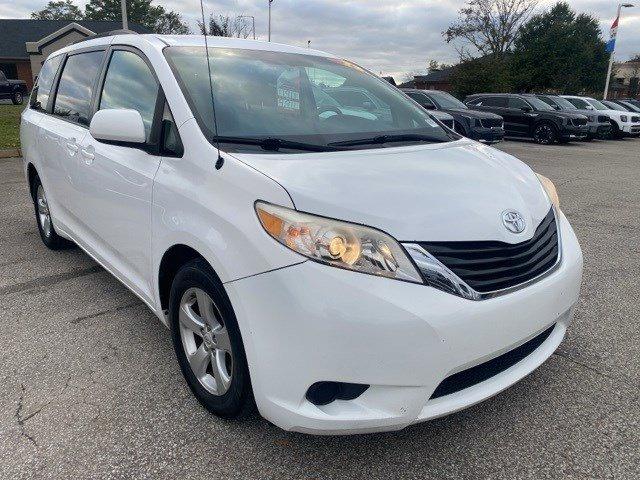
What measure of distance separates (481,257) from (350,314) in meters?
0.61

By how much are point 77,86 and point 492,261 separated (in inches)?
131

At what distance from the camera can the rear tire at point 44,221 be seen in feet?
15.2

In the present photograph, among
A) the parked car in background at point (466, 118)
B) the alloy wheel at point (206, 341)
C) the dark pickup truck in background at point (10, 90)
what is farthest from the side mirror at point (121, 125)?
the dark pickup truck in background at point (10, 90)

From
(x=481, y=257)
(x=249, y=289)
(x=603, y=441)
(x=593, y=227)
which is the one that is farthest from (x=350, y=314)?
(x=593, y=227)

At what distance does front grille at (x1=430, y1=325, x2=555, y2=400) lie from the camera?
1979 millimetres

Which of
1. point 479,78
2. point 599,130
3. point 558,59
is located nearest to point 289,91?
point 599,130

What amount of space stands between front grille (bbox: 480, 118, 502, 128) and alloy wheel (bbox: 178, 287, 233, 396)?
13.5 meters

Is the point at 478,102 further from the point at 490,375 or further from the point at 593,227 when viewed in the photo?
the point at 490,375

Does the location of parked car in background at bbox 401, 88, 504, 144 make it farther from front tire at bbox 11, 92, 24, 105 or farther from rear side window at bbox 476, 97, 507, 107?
front tire at bbox 11, 92, 24, 105

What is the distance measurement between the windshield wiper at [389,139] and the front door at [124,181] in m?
0.95

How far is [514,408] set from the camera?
→ 248 cm

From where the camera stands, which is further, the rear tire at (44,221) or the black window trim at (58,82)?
the rear tire at (44,221)

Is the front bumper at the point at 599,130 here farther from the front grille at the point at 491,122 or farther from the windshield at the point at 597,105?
the front grille at the point at 491,122

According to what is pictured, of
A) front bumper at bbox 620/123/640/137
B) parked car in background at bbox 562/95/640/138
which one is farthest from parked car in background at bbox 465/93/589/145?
front bumper at bbox 620/123/640/137
